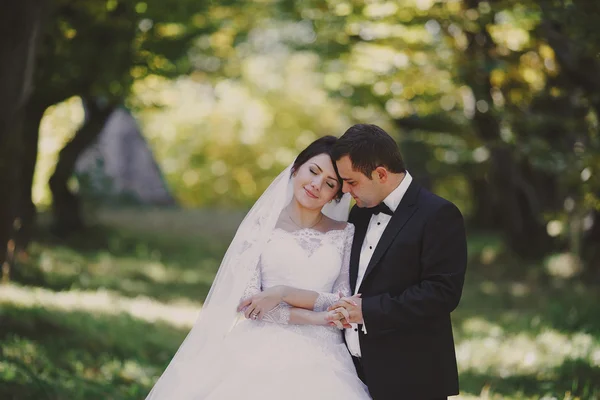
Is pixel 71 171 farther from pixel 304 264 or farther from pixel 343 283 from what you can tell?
pixel 343 283

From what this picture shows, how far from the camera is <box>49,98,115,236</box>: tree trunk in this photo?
16797 mm

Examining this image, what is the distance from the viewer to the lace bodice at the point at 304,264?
4.70 metres

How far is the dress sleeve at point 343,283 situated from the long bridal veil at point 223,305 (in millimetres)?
220

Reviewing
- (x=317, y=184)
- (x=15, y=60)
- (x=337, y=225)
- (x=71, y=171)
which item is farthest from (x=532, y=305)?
(x=71, y=171)

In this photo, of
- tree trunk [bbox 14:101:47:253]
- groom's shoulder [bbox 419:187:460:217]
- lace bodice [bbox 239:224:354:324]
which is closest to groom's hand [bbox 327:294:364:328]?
lace bodice [bbox 239:224:354:324]

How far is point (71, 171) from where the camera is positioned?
17.5 meters

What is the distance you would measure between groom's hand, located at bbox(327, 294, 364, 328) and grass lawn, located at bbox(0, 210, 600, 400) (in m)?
3.07

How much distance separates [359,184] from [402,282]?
0.55 m

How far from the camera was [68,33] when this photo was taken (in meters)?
12.1

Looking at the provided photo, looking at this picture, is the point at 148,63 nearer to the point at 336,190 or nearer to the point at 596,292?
the point at 596,292

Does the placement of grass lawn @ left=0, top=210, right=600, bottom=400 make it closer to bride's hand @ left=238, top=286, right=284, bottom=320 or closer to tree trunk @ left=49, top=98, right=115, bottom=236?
tree trunk @ left=49, top=98, right=115, bottom=236

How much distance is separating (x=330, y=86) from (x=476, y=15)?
823 centimetres

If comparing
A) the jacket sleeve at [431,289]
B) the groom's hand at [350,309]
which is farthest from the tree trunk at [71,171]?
the jacket sleeve at [431,289]

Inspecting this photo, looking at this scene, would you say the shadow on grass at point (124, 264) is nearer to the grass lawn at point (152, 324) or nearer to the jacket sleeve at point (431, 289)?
the grass lawn at point (152, 324)
